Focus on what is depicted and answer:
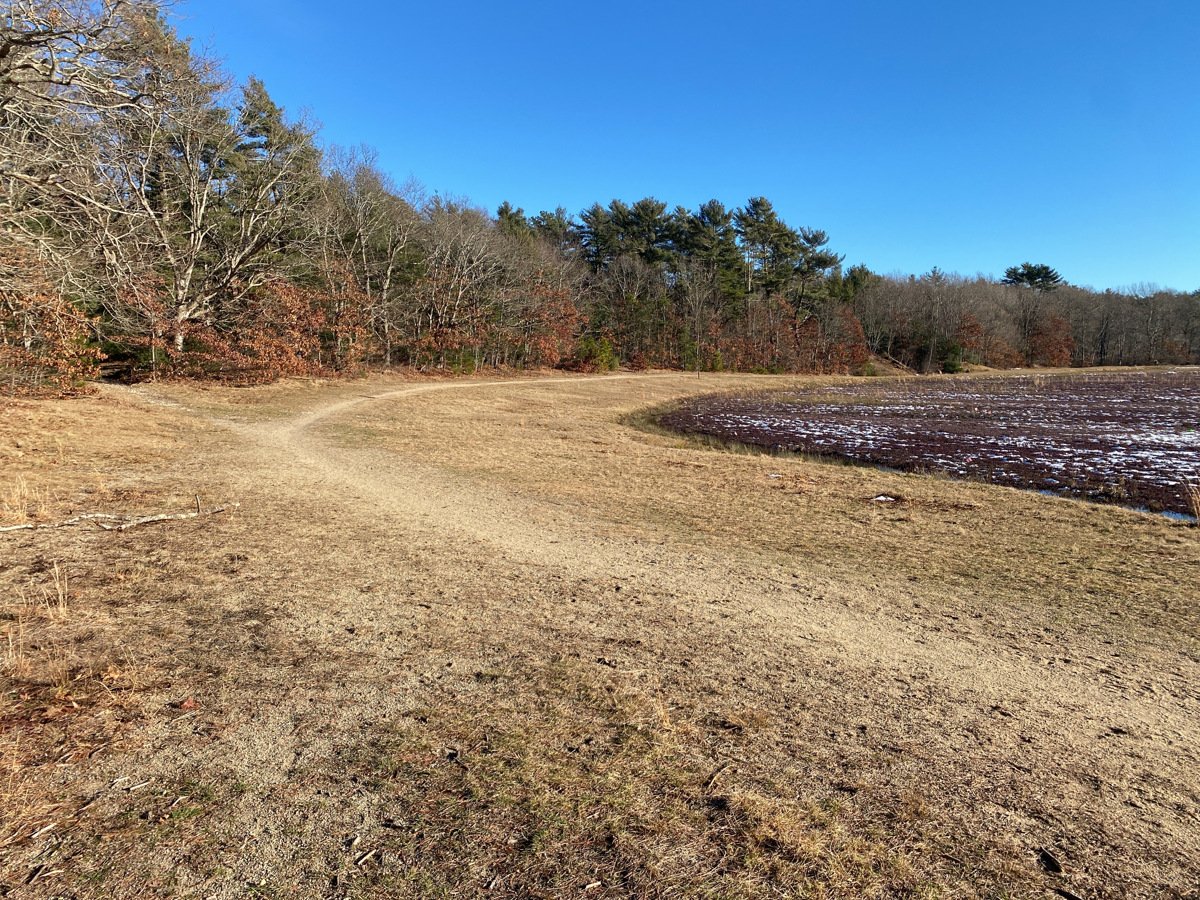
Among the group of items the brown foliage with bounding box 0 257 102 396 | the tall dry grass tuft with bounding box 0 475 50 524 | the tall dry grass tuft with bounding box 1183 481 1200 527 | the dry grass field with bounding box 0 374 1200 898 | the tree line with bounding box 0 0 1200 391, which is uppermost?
the tree line with bounding box 0 0 1200 391

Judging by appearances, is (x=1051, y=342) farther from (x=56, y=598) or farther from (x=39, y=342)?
(x=56, y=598)

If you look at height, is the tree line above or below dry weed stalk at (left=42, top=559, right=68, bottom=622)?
above

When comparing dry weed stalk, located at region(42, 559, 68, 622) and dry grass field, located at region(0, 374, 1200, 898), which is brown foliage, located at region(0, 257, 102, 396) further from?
dry weed stalk, located at region(42, 559, 68, 622)

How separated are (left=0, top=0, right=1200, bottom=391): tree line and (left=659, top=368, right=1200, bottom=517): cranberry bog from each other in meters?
16.2

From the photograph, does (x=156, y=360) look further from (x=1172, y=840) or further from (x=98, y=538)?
(x=1172, y=840)

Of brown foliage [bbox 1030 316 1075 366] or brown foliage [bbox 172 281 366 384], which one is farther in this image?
brown foliage [bbox 1030 316 1075 366]

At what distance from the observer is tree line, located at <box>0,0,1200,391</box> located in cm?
995

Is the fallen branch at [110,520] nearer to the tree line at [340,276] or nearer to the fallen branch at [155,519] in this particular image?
the fallen branch at [155,519]

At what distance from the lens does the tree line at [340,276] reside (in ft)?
32.7

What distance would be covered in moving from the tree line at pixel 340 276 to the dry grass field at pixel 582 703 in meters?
5.27

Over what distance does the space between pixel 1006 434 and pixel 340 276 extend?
101 ft

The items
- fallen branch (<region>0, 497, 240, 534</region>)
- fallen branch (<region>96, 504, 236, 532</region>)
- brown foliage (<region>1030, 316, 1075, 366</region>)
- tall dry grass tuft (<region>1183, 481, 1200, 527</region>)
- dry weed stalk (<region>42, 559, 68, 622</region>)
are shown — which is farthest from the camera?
brown foliage (<region>1030, 316, 1075, 366</region>)

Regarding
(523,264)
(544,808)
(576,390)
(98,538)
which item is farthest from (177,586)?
(523,264)

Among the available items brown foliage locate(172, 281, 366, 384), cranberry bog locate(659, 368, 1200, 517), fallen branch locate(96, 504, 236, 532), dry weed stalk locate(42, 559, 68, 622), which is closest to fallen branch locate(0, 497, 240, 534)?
fallen branch locate(96, 504, 236, 532)
